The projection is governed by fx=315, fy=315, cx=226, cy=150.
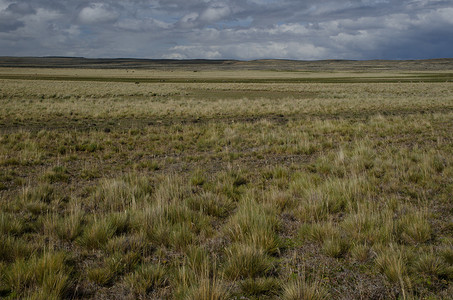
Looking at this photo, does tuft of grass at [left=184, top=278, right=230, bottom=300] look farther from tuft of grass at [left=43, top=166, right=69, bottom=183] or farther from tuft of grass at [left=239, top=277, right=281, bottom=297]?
tuft of grass at [left=43, top=166, right=69, bottom=183]

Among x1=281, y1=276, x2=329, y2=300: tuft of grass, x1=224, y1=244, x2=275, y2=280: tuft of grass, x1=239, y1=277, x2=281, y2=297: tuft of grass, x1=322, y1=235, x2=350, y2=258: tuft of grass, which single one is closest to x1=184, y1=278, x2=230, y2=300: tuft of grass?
x1=239, y1=277, x2=281, y2=297: tuft of grass

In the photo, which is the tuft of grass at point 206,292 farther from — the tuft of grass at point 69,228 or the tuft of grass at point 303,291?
the tuft of grass at point 69,228

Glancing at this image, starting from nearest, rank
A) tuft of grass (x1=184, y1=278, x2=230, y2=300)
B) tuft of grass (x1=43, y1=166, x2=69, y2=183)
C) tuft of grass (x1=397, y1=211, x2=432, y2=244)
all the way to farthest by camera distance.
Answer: tuft of grass (x1=184, y1=278, x2=230, y2=300)
tuft of grass (x1=397, y1=211, x2=432, y2=244)
tuft of grass (x1=43, y1=166, x2=69, y2=183)

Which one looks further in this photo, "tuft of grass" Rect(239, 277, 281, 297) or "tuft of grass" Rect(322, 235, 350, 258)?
"tuft of grass" Rect(322, 235, 350, 258)

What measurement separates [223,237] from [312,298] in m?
1.91

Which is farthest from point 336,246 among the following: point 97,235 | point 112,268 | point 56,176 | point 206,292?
point 56,176

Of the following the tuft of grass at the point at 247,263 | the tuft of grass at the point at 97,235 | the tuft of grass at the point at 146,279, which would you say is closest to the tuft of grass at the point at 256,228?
the tuft of grass at the point at 247,263

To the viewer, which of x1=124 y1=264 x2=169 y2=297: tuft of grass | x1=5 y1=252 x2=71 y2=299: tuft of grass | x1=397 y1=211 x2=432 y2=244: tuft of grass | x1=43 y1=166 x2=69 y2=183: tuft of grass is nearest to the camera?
x1=5 y1=252 x2=71 y2=299: tuft of grass

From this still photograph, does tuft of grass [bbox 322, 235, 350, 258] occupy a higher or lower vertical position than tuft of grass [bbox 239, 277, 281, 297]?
higher

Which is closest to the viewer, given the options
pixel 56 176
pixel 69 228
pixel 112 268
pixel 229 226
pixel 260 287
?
pixel 260 287

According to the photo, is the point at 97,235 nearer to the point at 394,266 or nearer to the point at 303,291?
the point at 303,291

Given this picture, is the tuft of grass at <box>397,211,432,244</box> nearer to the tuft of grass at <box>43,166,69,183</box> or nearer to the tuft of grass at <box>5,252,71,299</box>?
the tuft of grass at <box>5,252,71,299</box>

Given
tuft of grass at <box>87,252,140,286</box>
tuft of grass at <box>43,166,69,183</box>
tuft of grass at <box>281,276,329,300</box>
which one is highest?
tuft of grass at <box>281,276,329,300</box>

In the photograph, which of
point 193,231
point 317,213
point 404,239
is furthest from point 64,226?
point 404,239
